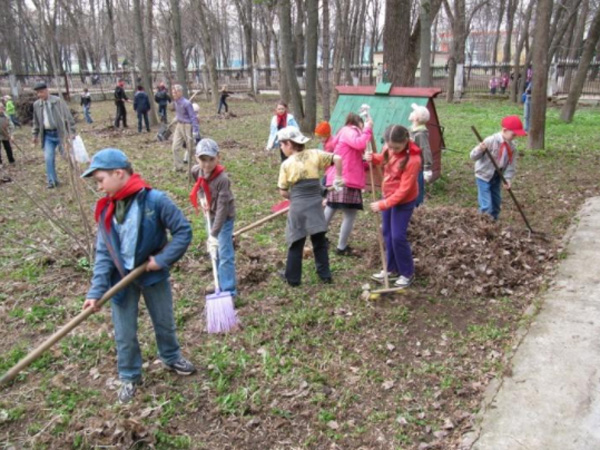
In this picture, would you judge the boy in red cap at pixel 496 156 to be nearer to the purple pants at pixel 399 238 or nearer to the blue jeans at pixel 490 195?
the blue jeans at pixel 490 195

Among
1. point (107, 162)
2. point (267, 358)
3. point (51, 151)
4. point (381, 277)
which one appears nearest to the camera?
point (107, 162)

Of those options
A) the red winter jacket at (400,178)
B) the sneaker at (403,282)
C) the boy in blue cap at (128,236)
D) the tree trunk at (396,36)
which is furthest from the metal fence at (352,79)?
the boy in blue cap at (128,236)

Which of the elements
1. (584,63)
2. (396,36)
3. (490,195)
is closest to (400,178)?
(490,195)

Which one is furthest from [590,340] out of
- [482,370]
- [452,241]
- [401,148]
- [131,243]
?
[131,243]

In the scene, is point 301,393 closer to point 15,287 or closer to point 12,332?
point 12,332

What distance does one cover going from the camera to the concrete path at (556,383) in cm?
315

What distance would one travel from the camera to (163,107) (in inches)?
757

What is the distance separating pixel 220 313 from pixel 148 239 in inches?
53.8

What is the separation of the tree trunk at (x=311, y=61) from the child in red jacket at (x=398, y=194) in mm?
9372

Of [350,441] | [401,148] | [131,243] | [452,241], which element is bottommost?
[350,441]

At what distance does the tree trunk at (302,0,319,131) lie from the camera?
1377 centimetres

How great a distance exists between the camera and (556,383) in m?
3.67

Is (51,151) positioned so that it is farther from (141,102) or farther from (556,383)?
(556,383)

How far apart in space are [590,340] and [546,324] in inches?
14.7
